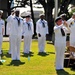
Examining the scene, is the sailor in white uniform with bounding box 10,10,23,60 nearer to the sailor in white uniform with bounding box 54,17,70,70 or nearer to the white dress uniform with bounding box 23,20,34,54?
the sailor in white uniform with bounding box 54,17,70,70

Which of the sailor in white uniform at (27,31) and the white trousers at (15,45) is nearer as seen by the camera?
the white trousers at (15,45)

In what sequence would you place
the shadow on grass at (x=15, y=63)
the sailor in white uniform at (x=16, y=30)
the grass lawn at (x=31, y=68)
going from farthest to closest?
the sailor in white uniform at (x=16, y=30)
the shadow on grass at (x=15, y=63)
the grass lawn at (x=31, y=68)

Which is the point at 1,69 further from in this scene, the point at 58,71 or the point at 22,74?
the point at 58,71

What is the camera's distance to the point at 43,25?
19547mm

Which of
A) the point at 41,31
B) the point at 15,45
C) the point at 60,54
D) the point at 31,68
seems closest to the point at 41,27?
the point at 41,31

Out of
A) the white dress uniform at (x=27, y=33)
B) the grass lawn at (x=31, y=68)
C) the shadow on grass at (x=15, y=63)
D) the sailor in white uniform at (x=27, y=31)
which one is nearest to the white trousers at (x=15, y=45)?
the shadow on grass at (x=15, y=63)

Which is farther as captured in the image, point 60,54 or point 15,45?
point 15,45

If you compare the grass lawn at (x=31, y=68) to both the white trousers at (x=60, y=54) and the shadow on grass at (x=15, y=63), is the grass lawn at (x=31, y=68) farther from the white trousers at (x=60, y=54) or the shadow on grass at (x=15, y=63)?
the white trousers at (x=60, y=54)

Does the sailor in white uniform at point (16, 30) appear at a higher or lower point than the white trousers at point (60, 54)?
higher

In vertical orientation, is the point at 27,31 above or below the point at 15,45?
above

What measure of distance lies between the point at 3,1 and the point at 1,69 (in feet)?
124

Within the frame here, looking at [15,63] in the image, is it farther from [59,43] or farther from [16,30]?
[59,43]

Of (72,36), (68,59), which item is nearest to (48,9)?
(72,36)

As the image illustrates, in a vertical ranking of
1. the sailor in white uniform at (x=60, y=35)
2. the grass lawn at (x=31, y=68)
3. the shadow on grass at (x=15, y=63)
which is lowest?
the grass lawn at (x=31, y=68)
